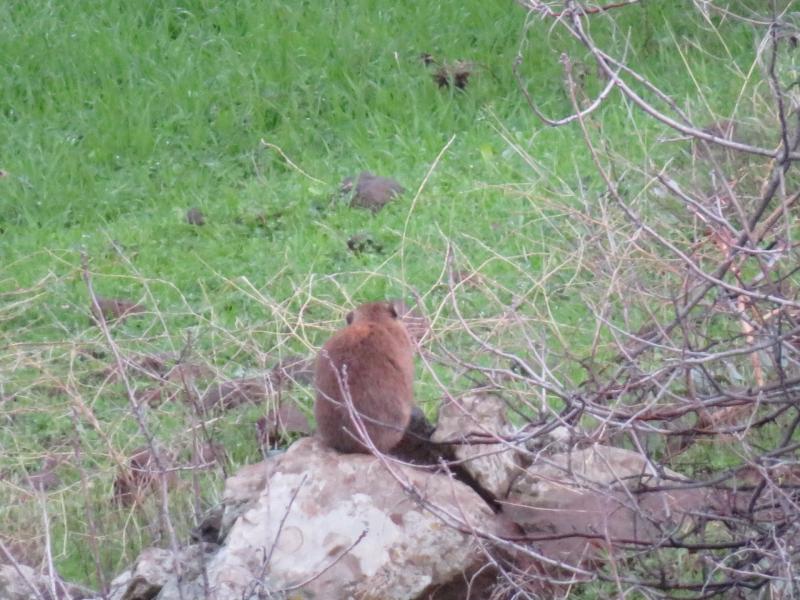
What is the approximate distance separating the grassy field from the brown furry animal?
2.68ft

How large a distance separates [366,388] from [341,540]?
51 centimetres

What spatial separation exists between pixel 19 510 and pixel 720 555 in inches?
106

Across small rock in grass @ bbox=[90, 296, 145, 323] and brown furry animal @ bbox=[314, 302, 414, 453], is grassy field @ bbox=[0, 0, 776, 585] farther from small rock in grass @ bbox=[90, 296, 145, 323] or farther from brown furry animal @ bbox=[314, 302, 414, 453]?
brown furry animal @ bbox=[314, 302, 414, 453]

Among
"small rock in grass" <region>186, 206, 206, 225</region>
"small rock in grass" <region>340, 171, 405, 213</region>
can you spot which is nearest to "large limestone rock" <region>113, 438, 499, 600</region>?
"small rock in grass" <region>340, 171, 405, 213</region>

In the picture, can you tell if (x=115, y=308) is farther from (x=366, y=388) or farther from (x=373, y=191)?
(x=366, y=388)

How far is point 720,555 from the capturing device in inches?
163

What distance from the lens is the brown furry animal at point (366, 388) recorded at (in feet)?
15.1

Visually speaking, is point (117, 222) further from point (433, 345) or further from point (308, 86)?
point (433, 345)

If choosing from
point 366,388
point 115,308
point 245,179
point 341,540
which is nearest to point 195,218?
point 245,179

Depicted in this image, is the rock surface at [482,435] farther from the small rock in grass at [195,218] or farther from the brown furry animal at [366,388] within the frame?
the small rock in grass at [195,218]

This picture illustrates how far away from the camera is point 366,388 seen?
4.60m

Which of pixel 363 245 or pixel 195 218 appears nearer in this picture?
pixel 363 245

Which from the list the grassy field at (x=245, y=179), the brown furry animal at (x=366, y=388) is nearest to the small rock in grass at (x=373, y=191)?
the grassy field at (x=245, y=179)

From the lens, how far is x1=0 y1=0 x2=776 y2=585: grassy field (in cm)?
621
